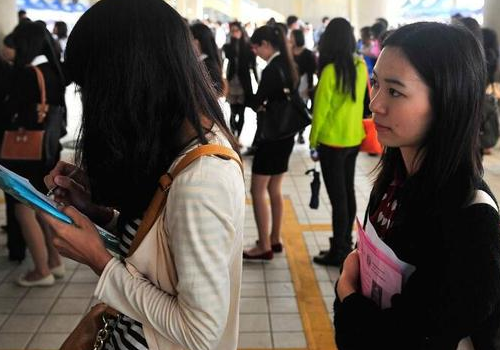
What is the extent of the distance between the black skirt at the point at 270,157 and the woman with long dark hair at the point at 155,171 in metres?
2.57

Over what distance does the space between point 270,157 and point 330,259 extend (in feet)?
2.92

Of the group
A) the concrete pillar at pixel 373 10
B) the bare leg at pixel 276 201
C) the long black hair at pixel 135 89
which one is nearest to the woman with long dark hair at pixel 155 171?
the long black hair at pixel 135 89

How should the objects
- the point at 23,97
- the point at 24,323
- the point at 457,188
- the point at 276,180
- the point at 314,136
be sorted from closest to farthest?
the point at 457,188 < the point at 24,323 < the point at 23,97 < the point at 314,136 < the point at 276,180

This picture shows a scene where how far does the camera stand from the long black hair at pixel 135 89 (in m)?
1.07

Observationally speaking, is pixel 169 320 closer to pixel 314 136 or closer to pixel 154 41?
pixel 154 41

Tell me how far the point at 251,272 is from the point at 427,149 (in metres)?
2.77

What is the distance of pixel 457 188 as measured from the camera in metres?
1.06

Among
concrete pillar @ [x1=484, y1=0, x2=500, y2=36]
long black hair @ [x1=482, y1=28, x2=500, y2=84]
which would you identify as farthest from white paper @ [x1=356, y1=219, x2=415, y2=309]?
concrete pillar @ [x1=484, y1=0, x2=500, y2=36]

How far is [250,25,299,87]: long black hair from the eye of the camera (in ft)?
12.6

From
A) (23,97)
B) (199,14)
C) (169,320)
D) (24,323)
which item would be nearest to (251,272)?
(24,323)

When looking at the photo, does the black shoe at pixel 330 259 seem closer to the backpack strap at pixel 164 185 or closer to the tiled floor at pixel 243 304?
the tiled floor at pixel 243 304

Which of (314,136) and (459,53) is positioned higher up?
(459,53)

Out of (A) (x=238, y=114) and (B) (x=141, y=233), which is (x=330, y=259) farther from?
(A) (x=238, y=114)

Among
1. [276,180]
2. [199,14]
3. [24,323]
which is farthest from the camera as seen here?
[199,14]
